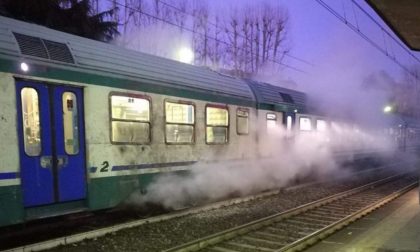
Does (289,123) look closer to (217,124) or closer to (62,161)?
(217,124)

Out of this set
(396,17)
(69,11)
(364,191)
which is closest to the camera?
(396,17)

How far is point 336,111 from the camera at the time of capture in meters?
17.7

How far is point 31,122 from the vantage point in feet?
21.4

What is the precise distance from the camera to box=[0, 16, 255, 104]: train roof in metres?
6.63

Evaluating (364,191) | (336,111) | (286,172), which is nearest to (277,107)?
(286,172)

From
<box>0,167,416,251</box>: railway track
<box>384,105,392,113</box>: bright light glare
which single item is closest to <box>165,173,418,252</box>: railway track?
<box>0,167,416,251</box>: railway track

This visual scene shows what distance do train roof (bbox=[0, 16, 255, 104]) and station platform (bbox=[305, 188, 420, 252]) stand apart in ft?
14.1

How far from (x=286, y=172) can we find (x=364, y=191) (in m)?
2.52

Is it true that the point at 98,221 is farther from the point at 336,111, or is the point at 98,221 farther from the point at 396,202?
the point at 336,111

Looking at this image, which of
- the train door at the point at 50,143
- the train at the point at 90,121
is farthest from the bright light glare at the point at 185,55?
the train door at the point at 50,143

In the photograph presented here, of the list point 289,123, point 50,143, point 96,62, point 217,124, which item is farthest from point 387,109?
point 50,143

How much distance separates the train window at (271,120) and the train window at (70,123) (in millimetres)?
7067

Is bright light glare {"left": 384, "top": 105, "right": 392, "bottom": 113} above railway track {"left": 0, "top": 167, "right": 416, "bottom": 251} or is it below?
above

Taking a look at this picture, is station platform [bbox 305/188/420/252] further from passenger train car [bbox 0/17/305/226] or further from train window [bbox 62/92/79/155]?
train window [bbox 62/92/79/155]
